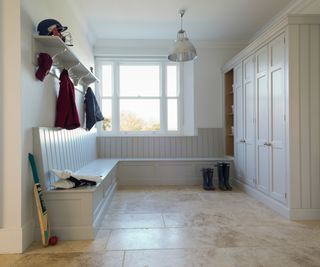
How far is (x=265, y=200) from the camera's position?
12.4 feet

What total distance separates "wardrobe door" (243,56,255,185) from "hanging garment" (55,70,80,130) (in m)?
2.64

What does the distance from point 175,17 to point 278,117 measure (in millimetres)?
2334

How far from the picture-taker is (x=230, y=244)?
98.0 inches

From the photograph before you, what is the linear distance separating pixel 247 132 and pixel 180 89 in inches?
76.7

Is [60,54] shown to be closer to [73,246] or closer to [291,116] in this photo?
[73,246]

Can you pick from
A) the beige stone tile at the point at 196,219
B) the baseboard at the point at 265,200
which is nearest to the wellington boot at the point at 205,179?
the baseboard at the point at 265,200

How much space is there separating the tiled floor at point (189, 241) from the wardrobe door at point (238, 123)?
1.09m

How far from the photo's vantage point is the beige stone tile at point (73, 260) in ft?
7.05

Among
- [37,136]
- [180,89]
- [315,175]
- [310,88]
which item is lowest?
[315,175]

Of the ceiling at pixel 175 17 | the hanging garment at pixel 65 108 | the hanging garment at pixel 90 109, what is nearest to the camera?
the hanging garment at pixel 65 108

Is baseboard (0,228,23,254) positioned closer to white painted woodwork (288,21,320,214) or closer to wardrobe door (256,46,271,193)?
white painted woodwork (288,21,320,214)

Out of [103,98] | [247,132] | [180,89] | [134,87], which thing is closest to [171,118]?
[180,89]

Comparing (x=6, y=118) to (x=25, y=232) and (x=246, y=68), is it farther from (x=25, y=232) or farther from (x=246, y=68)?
(x=246, y=68)

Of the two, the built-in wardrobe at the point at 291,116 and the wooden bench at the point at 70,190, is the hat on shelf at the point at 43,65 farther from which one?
the built-in wardrobe at the point at 291,116
